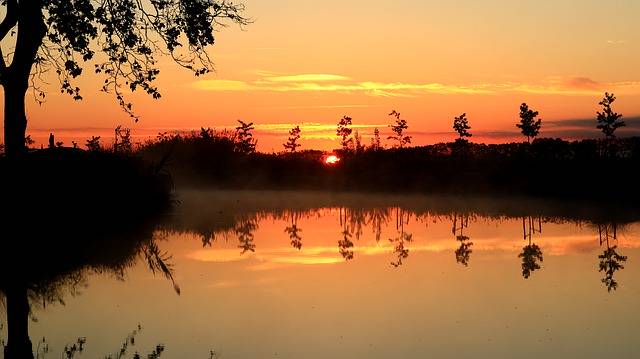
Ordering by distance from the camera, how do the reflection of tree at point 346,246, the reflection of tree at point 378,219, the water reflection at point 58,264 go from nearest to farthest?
the water reflection at point 58,264
the reflection of tree at point 346,246
the reflection of tree at point 378,219

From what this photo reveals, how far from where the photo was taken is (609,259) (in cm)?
2014

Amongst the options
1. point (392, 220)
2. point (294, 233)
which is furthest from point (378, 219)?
point (294, 233)

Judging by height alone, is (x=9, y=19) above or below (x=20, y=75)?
above

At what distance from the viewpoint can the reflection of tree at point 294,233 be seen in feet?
78.8

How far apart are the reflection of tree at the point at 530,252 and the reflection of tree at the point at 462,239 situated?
59.0 inches

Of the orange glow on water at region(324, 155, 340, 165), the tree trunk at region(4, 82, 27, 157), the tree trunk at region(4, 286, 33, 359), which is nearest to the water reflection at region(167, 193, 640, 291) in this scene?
the tree trunk at region(4, 82, 27, 157)

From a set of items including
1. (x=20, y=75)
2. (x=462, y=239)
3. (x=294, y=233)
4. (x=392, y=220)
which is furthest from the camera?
(x=392, y=220)

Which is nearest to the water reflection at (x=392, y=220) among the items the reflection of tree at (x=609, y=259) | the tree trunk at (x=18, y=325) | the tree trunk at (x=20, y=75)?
the reflection of tree at (x=609, y=259)

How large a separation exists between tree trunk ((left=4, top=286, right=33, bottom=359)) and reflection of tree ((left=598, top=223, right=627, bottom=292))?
11095 millimetres

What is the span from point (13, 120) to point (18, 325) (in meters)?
8.02

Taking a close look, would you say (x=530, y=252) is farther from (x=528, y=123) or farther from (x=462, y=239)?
(x=528, y=123)

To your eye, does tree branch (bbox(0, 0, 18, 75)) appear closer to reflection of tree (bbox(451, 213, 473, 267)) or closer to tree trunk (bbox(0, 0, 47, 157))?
tree trunk (bbox(0, 0, 47, 157))

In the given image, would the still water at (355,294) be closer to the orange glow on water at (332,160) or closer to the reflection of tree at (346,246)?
the reflection of tree at (346,246)

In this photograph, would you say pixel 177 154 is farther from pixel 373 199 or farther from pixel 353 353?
pixel 353 353
